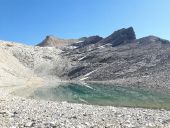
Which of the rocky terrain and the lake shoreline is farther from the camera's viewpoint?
the rocky terrain

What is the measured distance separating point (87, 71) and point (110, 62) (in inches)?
482

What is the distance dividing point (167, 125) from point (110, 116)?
20.9 feet

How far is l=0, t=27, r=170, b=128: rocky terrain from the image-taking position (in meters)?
32.0

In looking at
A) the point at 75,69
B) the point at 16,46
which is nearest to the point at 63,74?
the point at 75,69

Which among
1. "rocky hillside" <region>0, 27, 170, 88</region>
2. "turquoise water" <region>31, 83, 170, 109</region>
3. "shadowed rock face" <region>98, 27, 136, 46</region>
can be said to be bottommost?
"turquoise water" <region>31, 83, 170, 109</region>

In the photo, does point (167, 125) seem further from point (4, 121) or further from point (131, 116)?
point (4, 121)

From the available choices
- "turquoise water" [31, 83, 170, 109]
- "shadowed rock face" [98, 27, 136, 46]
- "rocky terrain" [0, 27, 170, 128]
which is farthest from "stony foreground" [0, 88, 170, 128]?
"shadowed rock face" [98, 27, 136, 46]

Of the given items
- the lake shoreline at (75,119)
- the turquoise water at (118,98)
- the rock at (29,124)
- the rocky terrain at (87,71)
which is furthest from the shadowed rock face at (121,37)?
the rock at (29,124)

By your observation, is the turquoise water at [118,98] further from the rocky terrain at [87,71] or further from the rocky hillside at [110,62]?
the rocky hillside at [110,62]

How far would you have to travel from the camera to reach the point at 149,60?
127688 millimetres

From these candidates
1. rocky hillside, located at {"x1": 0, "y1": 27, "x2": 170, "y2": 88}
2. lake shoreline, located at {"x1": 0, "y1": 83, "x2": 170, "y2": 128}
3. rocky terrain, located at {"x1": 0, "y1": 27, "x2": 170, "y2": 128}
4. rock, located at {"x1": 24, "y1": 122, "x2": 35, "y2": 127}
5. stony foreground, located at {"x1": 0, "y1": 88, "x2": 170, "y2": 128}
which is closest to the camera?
rock, located at {"x1": 24, "y1": 122, "x2": 35, "y2": 127}

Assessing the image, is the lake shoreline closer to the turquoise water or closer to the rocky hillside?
the turquoise water

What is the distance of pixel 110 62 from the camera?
141m

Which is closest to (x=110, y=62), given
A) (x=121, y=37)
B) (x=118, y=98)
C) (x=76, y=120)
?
(x=121, y=37)
